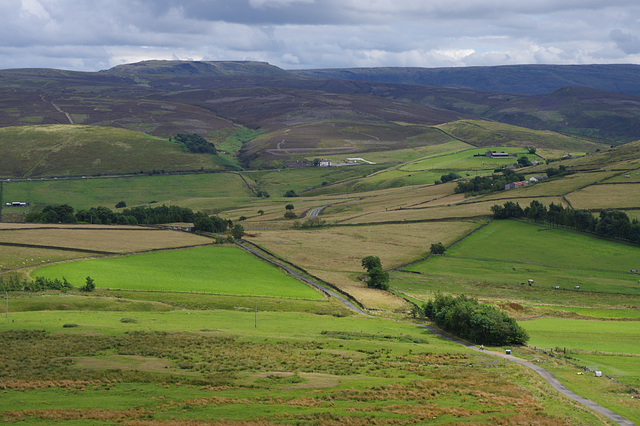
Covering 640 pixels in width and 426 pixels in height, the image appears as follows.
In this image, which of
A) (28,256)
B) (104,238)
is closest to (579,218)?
(104,238)

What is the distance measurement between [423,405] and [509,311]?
46.4 meters

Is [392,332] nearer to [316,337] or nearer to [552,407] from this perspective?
[316,337]

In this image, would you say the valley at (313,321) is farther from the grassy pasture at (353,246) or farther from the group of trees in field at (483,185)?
the group of trees in field at (483,185)

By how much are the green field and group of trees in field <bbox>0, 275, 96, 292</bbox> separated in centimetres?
284

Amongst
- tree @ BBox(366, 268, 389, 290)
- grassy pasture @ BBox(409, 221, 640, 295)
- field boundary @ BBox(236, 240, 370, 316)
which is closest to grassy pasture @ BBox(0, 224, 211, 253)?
field boundary @ BBox(236, 240, 370, 316)

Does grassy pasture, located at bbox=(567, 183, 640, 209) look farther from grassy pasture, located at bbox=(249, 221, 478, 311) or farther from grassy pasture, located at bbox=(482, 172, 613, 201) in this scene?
grassy pasture, located at bbox=(249, 221, 478, 311)

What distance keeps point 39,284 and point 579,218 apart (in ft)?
363

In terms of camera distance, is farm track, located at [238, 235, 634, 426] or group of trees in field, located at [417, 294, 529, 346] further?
group of trees in field, located at [417, 294, 529, 346]

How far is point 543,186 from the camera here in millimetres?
177125

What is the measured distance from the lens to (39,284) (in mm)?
80062

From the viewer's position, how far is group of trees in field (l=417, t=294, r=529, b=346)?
61250 mm

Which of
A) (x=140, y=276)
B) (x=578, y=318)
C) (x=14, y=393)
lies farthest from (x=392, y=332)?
(x=140, y=276)

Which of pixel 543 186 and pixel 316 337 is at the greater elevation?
pixel 543 186

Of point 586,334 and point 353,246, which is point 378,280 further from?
point 586,334
